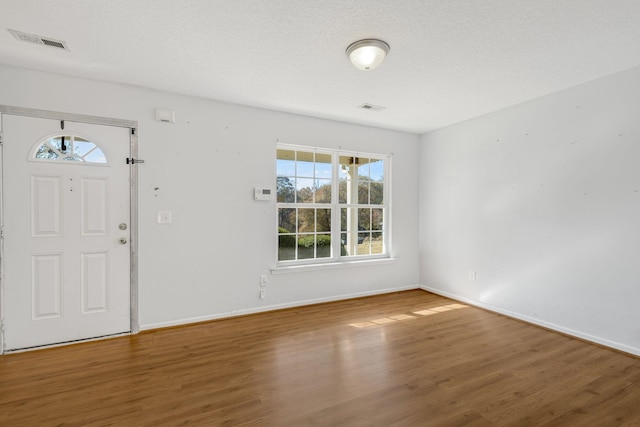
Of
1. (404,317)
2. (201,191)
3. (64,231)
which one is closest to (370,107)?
(201,191)

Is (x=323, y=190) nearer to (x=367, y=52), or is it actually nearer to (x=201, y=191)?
(x=201, y=191)

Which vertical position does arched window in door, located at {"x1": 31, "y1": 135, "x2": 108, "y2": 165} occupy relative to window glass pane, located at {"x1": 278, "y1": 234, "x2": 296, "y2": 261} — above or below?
above

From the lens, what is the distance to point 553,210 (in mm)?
3203

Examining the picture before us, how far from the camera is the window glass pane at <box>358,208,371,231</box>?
178 inches

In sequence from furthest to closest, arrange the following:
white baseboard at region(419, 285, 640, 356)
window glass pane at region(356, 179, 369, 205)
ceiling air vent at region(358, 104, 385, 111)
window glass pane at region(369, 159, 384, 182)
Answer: window glass pane at region(369, 159, 384, 182) < window glass pane at region(356, 179, 369, 205) < ceiling air vent at region(358, 104, 385, 111) < white baseboard at region(419, 285, 640, 356)

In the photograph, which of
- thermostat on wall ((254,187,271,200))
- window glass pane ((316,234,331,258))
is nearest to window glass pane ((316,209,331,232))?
window glass pane ((316,234,331,258))

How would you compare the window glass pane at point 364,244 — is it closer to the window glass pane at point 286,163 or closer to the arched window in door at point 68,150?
the window glass pane at point 286,163

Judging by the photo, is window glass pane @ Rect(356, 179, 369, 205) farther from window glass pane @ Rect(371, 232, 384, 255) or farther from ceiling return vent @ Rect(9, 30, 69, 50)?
ceiling return vent @ Rect(9, 30, 69, 50)

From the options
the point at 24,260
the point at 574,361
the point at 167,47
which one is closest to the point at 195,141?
the point at 167,47

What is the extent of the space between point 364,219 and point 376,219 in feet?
0.77

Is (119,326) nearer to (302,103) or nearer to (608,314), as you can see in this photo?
(302,103)

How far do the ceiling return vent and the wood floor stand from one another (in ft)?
8.42

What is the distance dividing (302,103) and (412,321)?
112 inches

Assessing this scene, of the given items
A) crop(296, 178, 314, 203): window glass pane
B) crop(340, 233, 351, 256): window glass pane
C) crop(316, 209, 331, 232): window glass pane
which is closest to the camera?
crop(296, 178, 314, 203): window glass pane
